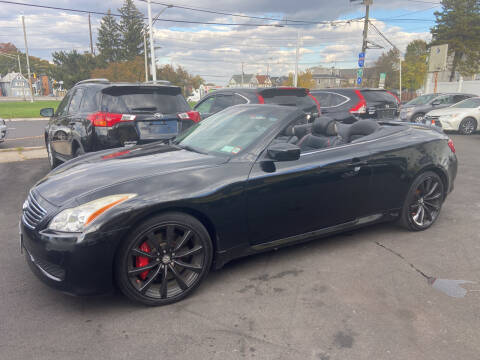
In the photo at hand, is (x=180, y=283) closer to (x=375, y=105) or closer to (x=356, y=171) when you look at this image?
(x=356, y=171)

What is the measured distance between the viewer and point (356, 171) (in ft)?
11.8

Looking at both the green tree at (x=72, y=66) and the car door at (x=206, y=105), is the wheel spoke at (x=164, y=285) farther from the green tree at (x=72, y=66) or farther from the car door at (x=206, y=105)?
the green tree at (x=72, y=66)

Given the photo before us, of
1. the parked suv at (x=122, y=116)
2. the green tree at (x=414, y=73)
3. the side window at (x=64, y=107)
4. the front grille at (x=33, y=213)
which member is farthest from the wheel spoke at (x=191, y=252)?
the green tree at (x=414, y=73)

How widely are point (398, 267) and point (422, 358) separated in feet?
4.33

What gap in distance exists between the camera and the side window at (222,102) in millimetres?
8173

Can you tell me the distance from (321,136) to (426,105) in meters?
15.0

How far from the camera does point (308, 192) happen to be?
131 inches

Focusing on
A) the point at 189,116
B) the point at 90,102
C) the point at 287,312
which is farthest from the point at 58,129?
the point at 287,312

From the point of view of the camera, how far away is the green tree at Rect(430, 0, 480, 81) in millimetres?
36281

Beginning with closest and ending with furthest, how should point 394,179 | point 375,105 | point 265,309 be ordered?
point 265,309 → point 394,179 → point 375,105

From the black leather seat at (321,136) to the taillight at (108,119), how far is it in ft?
9.37

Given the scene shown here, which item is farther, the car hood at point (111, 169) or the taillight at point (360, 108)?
the taillight at point (360, 108)

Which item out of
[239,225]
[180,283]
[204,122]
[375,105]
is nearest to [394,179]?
[239,225]

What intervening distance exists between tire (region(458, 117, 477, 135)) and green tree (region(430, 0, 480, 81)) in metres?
27.7
